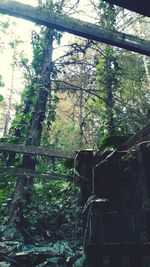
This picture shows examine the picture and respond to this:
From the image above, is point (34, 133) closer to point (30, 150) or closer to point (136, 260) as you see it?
point (30, 150)

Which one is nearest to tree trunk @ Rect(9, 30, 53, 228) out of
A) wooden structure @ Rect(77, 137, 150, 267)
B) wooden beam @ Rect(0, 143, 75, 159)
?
wooden beam @ Rect(0, 143, 75, 159)

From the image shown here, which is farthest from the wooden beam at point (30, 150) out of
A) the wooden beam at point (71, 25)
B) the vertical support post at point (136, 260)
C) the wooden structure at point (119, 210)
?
the wooden beam at point (71, 25)

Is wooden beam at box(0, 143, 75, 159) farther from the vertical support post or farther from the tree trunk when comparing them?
the tree trunk

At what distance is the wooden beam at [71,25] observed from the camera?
7.05 ft

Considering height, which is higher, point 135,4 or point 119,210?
point 135,4

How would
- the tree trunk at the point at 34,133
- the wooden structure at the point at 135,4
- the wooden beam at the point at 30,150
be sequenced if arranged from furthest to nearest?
the tree trunk at the point at 34,133
the wooden beam at the point at 30,150
the wooden structure at the point at 135,4

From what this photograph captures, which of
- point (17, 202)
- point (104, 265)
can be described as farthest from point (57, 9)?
point (104, 265)

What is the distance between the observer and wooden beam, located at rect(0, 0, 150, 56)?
2.15m

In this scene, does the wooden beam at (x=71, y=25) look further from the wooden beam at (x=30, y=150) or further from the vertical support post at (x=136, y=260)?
the wooden beam at (x=30, y=150)

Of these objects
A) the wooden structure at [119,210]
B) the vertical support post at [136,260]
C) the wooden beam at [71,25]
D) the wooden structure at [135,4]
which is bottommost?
the vertical support post at [136,260]

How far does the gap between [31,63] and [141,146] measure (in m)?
8.28

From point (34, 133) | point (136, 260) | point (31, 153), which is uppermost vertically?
point (34, 133)

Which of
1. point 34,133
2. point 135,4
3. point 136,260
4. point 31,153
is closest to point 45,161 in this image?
point 34,133

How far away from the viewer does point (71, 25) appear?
2283mm
